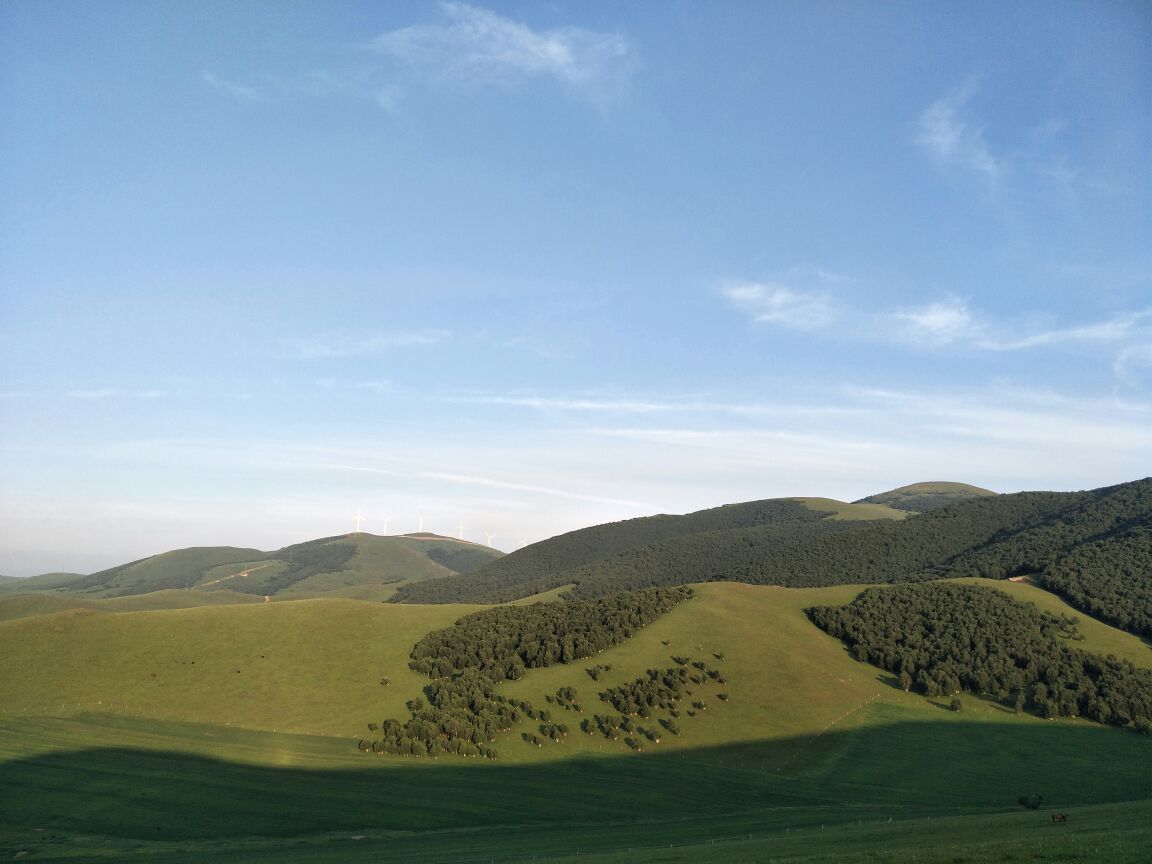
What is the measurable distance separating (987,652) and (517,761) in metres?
78.0

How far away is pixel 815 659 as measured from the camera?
371 ft

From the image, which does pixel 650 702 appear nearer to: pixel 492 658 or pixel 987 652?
pixel 492 658

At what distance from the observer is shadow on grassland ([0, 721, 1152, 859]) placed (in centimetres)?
5884

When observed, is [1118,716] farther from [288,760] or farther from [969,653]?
[288,760]

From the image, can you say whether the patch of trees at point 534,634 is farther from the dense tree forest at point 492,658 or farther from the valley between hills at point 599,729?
the valley between hills at point 599,729

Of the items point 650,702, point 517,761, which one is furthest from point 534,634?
point 517,761

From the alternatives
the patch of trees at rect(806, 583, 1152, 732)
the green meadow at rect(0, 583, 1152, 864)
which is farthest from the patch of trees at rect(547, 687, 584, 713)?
the patch of trees at rect(806, 583, 1152, 732)

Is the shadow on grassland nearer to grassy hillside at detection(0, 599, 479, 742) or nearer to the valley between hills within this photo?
the valley between hills

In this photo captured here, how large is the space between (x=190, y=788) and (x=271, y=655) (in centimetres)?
4899

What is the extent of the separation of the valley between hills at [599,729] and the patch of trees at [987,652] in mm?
514

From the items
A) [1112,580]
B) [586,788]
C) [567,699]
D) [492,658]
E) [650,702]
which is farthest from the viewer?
[1112,580]

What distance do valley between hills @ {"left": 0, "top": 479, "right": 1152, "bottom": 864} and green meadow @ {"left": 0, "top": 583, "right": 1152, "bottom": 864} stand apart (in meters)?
0.42

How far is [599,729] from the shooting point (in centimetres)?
9012

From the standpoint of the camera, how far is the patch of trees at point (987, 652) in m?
102
